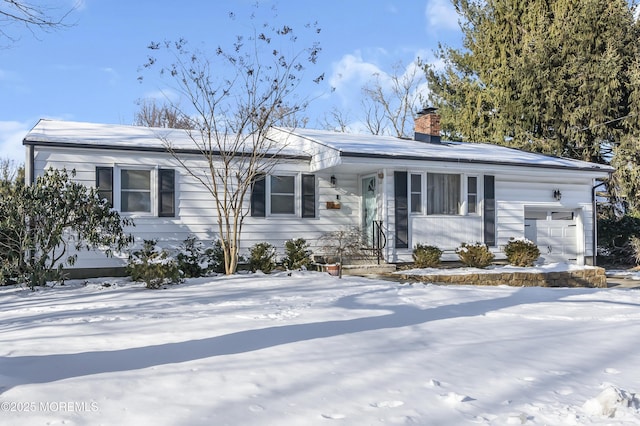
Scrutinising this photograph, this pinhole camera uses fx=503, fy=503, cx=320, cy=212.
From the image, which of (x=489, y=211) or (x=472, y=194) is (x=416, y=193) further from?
(x=489, y=211)

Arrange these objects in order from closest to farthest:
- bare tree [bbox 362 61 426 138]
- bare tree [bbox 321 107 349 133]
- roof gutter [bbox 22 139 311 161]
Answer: roof gutter [bbox 22 139 311 161]
bare tree [bbox 362 61 426 138]
bare tree [bbox 321 107 349 133]

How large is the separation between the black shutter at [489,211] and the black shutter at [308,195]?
4501 mm

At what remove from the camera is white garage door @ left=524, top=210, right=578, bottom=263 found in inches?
561

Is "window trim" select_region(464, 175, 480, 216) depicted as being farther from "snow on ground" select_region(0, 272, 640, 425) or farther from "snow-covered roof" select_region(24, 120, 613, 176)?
"snow on ground" select_region(0, 272, 640, 425)

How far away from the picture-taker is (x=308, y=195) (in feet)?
40.3

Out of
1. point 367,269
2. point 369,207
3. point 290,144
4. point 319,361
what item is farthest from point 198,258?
point 319,361

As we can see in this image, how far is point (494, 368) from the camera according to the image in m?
3.85

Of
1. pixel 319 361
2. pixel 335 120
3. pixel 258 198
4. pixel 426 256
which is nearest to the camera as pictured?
pixel 319 361

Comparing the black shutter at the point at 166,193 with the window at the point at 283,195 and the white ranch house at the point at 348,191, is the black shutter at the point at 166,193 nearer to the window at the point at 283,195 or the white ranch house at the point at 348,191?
the white ranch house at the point at 348,191

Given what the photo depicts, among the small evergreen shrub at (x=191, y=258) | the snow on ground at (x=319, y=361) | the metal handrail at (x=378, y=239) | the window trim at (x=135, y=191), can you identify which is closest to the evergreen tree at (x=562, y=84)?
the metal handrail at (x=378, y=239)

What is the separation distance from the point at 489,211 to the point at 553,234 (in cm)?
275

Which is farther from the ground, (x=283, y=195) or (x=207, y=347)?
(x=283, y=195)

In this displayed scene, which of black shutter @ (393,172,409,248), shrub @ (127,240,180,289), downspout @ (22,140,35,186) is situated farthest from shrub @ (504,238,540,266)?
downspout @ (22,140,35,186)

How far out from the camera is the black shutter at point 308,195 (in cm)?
1224
